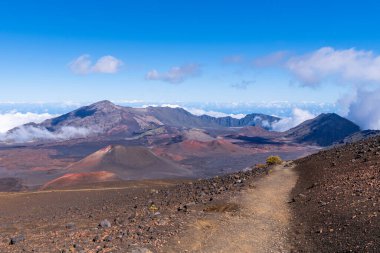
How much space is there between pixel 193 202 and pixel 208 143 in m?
165

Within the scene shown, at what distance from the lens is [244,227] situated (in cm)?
1695

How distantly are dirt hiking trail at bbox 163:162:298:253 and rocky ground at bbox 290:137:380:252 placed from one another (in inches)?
30.7

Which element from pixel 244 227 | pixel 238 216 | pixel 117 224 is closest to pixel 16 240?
pixel 117 224

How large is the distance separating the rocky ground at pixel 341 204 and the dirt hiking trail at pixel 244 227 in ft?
2.56

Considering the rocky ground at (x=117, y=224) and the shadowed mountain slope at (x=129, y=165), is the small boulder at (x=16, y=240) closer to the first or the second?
the rocky ground at (x=117, y=224)

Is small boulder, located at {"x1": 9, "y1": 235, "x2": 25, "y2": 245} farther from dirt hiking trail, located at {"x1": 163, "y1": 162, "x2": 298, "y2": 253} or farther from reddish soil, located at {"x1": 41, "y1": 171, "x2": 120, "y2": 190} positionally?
reddish soil, located at {"x1": 41, "y1": 171, "x2": 120, "y2": 190}

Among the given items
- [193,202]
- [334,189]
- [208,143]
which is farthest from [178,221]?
[208,143]

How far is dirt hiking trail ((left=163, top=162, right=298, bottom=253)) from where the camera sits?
14.6m

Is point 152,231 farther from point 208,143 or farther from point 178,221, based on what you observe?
point 208,143

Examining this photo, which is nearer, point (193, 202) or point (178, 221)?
point (178, 221)

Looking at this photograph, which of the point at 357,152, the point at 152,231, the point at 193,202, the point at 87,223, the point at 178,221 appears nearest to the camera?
the point at 152,231

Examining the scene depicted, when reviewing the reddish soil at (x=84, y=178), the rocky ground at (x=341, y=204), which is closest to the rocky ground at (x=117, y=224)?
the rocky ground at (x=341, y=204)

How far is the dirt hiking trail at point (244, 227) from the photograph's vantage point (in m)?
14.6

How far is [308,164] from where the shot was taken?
32.8m
